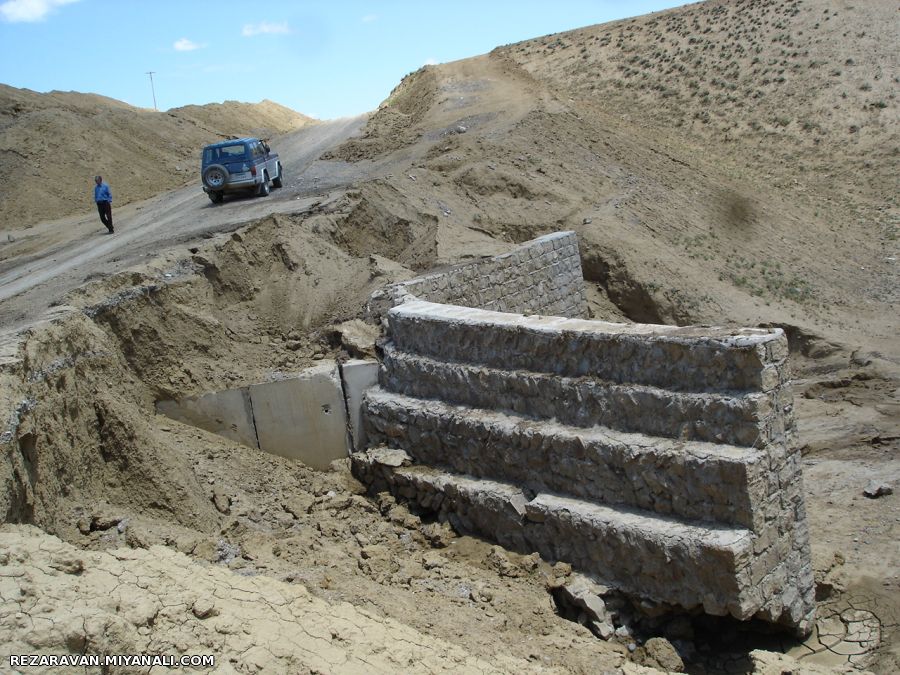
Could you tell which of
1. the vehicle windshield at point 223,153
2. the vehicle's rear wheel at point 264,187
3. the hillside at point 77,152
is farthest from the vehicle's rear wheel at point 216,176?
the hillside at point 77,152

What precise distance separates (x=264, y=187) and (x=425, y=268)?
7680 mm

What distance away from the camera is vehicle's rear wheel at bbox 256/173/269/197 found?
20266 mm

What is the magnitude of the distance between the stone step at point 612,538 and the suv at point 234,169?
1175cm

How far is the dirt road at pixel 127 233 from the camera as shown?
13812mm

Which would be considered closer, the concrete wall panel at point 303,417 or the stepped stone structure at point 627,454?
the stepped stone structure at point 627,454

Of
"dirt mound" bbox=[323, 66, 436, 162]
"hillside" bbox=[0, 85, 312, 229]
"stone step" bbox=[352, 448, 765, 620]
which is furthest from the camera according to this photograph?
"hillside" bbox=[0, 85, 312, 229]

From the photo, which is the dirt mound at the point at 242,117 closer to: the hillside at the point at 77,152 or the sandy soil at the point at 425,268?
A: the hillside at the point at 77,152

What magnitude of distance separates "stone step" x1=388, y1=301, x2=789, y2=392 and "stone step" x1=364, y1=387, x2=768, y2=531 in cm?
55

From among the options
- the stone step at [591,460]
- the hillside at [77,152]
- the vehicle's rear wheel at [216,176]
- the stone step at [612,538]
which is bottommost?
the stone step at [612,538]

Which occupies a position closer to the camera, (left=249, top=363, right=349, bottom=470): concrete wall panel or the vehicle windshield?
(left=249, top=363, right=349, bottom=470): concrete wall panel

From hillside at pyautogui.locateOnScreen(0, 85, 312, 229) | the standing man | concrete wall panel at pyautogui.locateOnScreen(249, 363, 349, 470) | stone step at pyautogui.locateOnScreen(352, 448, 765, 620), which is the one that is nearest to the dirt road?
the standing man

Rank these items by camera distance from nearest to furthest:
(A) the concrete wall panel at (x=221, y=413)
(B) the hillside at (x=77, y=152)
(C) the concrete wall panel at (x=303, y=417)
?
(A) the concrete wall panel at (x=221, y=413) → (C) the concrete wall panel at (x=303, y=417) → (B) the hillside at (x=77, y=152)

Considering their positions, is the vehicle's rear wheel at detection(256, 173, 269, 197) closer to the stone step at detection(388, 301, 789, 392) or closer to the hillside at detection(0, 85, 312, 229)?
the hillside at detection(0, 85, 312, 229)

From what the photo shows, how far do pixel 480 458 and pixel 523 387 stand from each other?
0.99m
